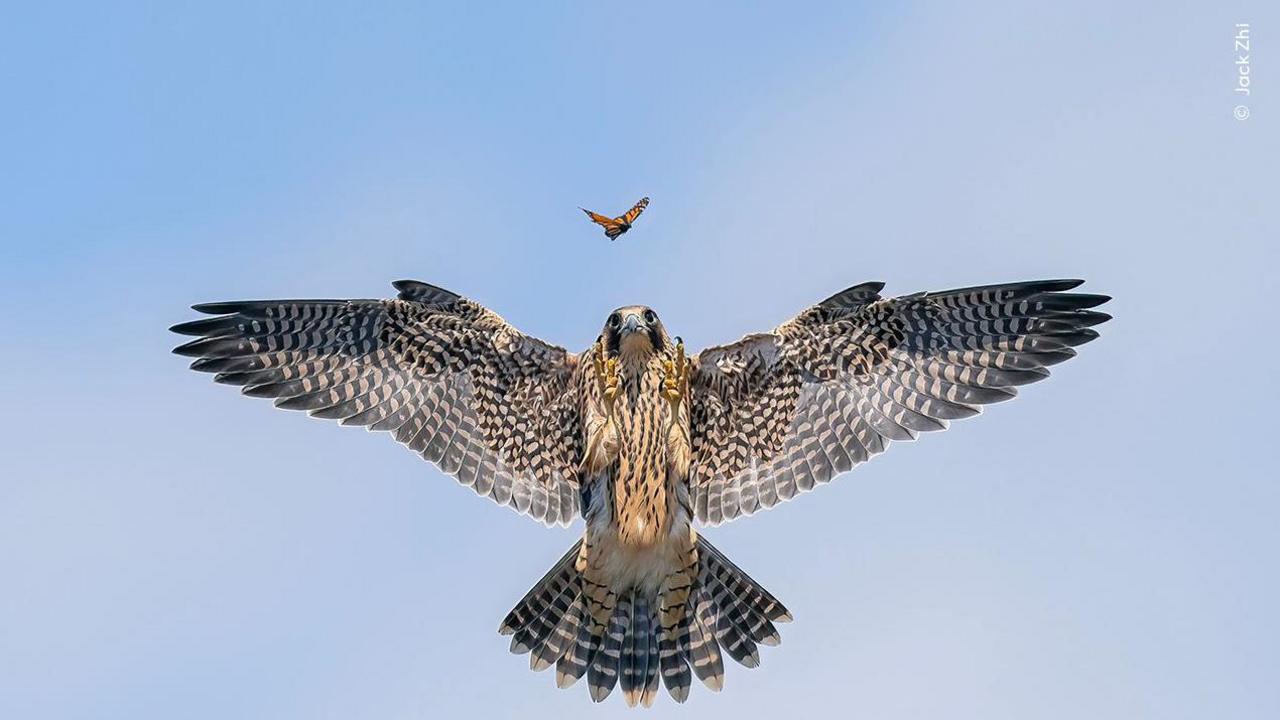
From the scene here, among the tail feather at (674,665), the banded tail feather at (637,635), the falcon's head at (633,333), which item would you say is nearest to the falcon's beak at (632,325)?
the falcon's head at (633,333)

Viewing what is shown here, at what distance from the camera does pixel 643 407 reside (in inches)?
663

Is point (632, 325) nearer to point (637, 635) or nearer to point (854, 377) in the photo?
point (854, 377)

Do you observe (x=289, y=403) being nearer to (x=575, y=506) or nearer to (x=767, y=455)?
(x=575, y=506)

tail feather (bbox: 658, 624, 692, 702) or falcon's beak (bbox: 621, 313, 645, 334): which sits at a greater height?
falcon's beak (bbox: 621, 313, 645, 334)

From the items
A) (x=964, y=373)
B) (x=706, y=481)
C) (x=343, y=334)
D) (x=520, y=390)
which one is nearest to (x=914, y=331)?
(x=964, y=373)

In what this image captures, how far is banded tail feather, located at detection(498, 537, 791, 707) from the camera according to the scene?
17.2 meters

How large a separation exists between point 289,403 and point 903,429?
15.1ft

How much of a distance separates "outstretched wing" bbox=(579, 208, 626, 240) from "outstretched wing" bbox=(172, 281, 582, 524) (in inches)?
48.2

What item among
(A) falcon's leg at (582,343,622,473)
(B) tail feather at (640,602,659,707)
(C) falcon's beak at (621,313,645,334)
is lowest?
(B) tail feather at (640,602,659,707)

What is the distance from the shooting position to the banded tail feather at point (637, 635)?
1722 cm

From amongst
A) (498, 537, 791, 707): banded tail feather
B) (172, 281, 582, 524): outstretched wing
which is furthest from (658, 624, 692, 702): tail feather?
(172, 281, 582, 524): outstretched wing

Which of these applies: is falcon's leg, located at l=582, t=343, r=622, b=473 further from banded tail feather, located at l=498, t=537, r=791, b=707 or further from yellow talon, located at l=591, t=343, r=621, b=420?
banded tail feather, located at l=498, t=537, r=791, b=707

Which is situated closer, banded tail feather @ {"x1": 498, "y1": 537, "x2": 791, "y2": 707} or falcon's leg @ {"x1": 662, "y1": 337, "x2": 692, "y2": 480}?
falcon's leg @ {"x1": 662, "y1": 337, "x2": 692, "y2": 480}

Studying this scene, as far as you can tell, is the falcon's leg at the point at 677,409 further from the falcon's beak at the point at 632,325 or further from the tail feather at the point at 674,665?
the tail feather at the point at 674,665
